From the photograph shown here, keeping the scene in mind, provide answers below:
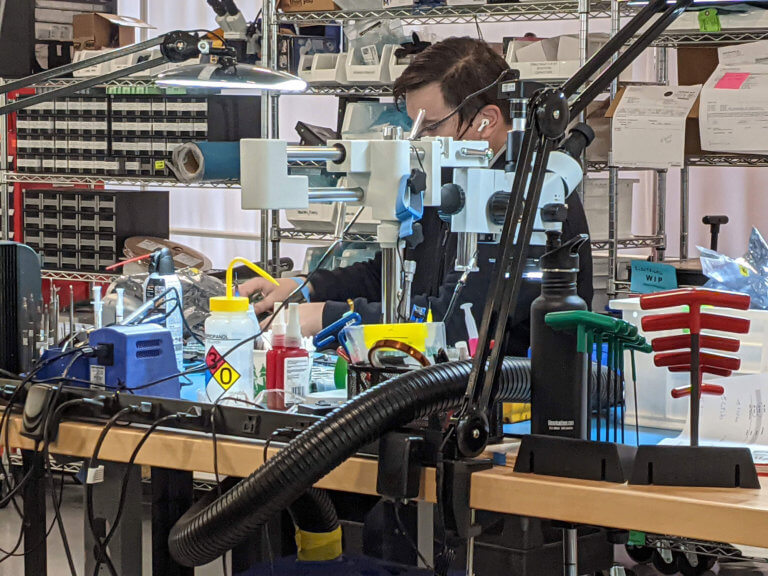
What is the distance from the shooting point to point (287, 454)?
4.03ft

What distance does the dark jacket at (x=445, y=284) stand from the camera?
1.81 meters

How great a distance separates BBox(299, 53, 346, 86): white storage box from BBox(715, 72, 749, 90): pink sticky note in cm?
120

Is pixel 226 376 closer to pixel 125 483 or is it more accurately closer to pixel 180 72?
pixel 125 483

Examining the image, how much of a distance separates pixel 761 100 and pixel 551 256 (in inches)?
73.9

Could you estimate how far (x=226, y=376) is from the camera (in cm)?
158

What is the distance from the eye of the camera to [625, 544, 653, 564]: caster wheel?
9.98ft

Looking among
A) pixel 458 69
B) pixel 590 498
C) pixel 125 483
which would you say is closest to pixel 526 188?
pixel 590 498

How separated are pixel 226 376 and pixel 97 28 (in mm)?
2850

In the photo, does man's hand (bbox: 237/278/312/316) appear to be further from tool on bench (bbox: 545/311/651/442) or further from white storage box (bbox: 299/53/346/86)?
white storage box (bbox: 299/53/346/86)

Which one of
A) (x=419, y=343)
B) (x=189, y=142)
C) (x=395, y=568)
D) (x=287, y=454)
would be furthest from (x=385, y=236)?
(x=189, y=142)

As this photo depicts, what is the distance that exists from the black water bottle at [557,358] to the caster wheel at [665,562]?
1858mm

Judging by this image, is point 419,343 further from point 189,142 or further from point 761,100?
point 189,142

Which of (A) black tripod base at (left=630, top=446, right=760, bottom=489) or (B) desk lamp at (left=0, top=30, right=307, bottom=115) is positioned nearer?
(A) black tripod base at (left=630, top=446, right=760, bottom=489)

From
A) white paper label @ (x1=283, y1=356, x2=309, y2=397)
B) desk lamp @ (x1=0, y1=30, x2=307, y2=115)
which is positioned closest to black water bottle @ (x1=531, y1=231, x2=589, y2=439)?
white paper label @ (x1=283, y1=356, x2=309, y2=397)
